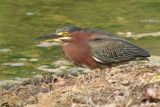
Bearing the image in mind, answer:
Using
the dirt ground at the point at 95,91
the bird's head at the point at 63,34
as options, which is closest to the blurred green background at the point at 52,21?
the bird's head at the point at 63,34

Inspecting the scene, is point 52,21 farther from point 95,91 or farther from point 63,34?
point 95,91

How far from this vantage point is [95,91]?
7.59 meters

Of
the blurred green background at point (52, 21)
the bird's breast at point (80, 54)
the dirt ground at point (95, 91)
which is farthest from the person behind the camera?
the blurred green background at point (52, 21)

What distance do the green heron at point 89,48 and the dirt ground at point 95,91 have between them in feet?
3.36

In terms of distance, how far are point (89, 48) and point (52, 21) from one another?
6.97 metres

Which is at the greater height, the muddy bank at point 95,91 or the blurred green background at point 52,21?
the muddy bank at point 95,91

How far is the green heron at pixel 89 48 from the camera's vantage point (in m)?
10.1

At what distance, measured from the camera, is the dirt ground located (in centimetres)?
716

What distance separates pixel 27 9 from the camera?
59.4 feet

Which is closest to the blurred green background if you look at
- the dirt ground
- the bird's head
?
the bird's head

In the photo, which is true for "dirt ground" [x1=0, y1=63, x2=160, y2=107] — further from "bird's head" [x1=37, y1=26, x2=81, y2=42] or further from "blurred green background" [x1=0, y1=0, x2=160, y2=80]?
"blurred green background" [x1=0, y1=0, x2=160, y2=80]

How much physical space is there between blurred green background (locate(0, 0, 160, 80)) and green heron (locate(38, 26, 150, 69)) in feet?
9.69

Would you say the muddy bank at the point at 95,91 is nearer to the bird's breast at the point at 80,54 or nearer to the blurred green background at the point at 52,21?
the bird's breast at the point at 80,54

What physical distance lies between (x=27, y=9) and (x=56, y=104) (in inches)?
422
